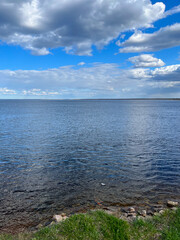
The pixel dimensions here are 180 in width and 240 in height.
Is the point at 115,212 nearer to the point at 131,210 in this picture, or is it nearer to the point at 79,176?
the point at 131,210

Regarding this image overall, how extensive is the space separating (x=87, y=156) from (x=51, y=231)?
17027 millimetres

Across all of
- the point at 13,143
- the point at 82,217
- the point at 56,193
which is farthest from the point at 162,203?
the point at 13,143

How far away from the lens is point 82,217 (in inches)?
408

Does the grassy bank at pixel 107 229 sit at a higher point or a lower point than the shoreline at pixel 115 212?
higher

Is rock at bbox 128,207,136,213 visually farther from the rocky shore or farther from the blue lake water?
the blue lake water

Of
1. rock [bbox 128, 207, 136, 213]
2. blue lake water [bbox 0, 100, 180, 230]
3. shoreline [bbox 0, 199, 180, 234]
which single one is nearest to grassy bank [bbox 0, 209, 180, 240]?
shoreline [bbox 0, 199, 180, 234]

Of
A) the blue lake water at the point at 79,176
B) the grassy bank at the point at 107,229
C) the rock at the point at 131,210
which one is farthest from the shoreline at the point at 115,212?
the grassy bank at the point at 107,229

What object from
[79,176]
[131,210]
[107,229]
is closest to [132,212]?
[131,210]

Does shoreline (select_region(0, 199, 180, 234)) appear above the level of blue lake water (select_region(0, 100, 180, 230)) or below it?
above

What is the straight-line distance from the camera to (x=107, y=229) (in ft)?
31.4

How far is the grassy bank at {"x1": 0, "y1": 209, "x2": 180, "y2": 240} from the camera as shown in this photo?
909 cm

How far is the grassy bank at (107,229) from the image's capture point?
9.09 meters

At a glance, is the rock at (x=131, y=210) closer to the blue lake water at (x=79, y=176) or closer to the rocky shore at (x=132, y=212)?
the rocky shore at (x=132, y=212)

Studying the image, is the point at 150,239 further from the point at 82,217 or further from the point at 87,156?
the point at 87,156
